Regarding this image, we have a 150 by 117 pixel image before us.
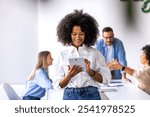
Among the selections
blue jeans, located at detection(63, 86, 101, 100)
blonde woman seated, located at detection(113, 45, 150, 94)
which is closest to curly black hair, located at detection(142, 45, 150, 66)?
blonde woman seated, located at detection(113, 45, 150, 94)

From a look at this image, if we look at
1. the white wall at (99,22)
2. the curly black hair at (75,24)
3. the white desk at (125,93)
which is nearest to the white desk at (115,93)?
Result: the white desk at (125,93)

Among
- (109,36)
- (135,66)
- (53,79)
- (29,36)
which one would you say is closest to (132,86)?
(135,66)

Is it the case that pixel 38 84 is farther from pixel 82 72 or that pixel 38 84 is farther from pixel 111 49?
pixel 111 49

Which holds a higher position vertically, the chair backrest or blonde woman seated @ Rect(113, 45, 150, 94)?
blonde woman seated @ Rect(113, 45, 150, 94)

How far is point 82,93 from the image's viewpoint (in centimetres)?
135

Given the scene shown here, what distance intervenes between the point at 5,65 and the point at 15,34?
155 mm

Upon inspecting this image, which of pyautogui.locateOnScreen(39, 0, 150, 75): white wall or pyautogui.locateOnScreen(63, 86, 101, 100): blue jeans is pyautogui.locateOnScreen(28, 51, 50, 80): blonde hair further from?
pyautogui.locateOnScreen(63, 86, 101, 100): blue jeans

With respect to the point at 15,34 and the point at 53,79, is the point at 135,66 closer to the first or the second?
the point at 53,79

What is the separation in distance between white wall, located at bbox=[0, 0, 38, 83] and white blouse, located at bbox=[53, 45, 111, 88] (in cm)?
13

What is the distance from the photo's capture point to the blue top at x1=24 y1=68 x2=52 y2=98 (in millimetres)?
1383

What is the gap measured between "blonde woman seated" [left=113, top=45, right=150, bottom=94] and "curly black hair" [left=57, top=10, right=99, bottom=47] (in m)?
0.18

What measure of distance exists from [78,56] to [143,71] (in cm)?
31

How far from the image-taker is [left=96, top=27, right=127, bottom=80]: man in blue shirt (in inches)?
54.0

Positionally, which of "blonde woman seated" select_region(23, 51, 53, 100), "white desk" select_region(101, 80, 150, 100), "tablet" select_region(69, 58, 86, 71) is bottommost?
"white desk" select_region(101, 80, 150, 100)
